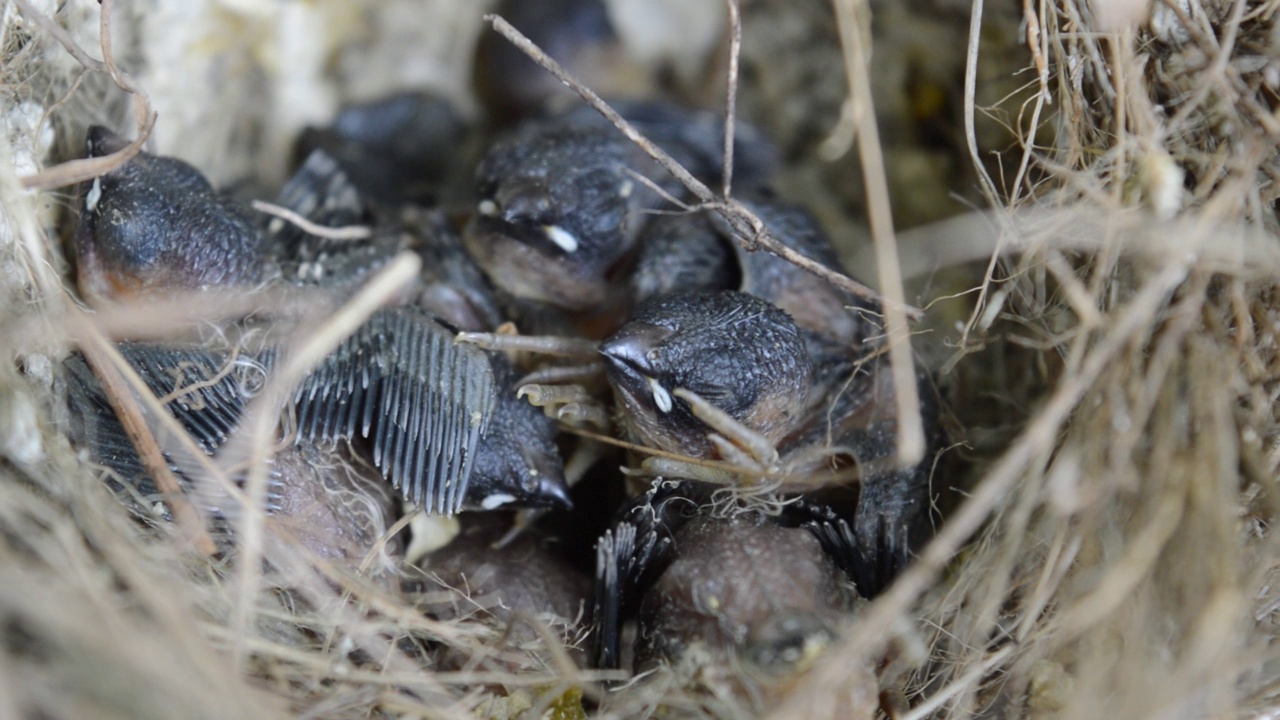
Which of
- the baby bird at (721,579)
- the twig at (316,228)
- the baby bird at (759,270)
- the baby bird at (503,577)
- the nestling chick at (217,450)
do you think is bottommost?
the baby bird at (503,577)

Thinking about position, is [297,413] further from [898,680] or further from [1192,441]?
[1192,441]

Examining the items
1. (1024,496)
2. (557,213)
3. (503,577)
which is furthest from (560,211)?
(1024,496)

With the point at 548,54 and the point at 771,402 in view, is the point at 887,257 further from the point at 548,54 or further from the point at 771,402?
the point at 548,54

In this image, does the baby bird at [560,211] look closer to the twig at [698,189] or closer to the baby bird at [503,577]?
the twig at [698,189]

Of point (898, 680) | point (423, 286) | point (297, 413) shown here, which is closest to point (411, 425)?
point (297, 413)

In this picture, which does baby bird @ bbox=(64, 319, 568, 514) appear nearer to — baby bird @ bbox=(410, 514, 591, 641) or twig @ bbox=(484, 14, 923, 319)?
baby bird @ bbox=(410, 514, 591, 641)

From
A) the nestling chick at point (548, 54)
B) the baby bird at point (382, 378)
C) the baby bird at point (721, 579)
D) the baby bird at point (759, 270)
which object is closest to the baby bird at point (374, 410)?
the baby bird at point (382, 378)

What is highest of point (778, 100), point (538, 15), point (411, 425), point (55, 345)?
point (538, 15)
